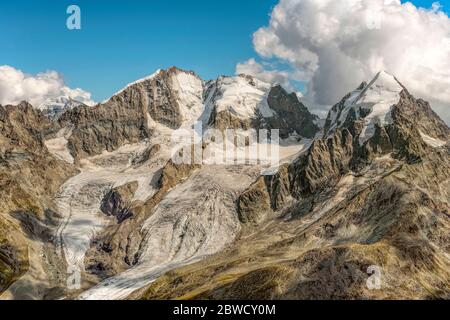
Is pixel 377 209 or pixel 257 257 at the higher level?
pixel 377 209

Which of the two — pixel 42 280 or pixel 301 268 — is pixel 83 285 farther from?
pixel 301 268
